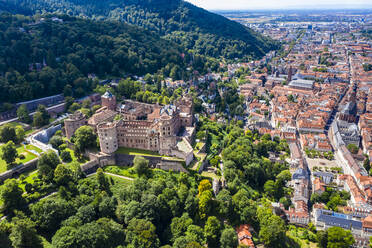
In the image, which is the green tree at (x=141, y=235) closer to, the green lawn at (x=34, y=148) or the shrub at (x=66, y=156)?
the shrub at (x=66, y=156)

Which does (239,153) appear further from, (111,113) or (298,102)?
(298,102)

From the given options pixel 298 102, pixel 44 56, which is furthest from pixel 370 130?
pixel 44 56

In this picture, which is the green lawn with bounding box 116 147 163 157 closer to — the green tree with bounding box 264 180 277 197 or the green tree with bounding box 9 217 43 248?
the green tree with bounding box 9 217 43 248

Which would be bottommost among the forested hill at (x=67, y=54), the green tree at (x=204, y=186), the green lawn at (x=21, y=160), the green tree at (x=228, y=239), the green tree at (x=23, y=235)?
the green tree at (x=228, y=239)

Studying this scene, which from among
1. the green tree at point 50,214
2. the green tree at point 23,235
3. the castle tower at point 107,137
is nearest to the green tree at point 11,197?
the green tree at point 50,214

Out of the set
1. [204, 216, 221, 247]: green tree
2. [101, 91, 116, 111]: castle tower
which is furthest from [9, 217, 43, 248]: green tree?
[101, 91, 116, 111]: castle tower

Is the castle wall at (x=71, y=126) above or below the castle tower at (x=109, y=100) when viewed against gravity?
below
